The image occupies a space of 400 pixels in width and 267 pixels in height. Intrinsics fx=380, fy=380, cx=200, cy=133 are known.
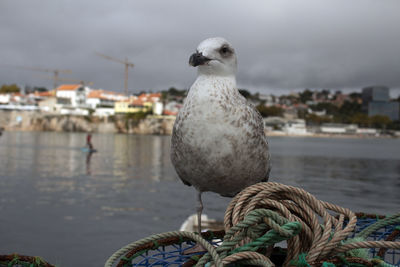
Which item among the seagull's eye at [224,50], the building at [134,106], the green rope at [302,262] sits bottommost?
the green rope at [302,262]

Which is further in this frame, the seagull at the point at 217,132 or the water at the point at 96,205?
the water at the point at 96,205

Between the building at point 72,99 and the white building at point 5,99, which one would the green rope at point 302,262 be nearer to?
the building at point 72,99

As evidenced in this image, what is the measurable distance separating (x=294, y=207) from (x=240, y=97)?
3.77ft

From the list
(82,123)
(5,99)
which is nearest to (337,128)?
(82,123)

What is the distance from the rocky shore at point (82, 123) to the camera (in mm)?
111438

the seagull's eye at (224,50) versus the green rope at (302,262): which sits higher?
the seagull's eye at (224,50)

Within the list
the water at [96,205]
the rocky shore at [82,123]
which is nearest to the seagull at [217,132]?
the water at [96,205]

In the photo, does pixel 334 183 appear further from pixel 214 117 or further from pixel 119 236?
pixel 214 117

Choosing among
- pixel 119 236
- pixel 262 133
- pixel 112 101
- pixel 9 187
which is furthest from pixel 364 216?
pixel 112 101

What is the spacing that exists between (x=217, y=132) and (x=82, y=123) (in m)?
115

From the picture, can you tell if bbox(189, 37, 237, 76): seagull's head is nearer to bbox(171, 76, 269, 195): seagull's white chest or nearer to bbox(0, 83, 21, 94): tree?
bbox(171, 76, 269, 195): seagull's white chest

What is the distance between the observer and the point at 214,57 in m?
2.88

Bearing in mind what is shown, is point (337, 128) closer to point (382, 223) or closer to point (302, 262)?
point (382, 223)

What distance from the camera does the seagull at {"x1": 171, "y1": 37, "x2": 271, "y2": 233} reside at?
8.86 ft
